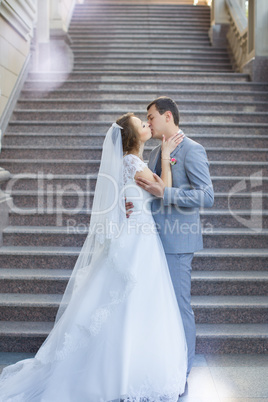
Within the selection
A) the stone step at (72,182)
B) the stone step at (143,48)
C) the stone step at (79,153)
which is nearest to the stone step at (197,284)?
the stone step at (72,182)

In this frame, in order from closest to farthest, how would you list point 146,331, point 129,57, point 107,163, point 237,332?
point 146,331, point 107,163, point 237,332, point 129,57

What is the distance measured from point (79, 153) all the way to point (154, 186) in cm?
282

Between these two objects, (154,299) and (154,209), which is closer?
(154,299)

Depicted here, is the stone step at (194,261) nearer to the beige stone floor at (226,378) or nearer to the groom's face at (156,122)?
the beige stone floor at (226,378)

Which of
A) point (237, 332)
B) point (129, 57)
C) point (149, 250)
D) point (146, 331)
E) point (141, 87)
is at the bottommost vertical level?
point (237, 332)

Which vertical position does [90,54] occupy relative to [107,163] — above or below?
above

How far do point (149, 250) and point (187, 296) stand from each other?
0.43 metres

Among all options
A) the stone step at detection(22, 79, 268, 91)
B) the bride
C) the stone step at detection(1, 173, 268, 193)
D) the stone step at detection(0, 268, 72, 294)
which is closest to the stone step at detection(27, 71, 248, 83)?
the stone step at detection(22, 79, 268, 91)

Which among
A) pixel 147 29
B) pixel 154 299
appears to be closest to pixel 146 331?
pixel 154 299

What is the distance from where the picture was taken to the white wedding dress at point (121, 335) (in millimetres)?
2436

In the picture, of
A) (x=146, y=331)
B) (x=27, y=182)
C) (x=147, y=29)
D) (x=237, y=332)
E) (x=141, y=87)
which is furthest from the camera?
(x=147, y=29)

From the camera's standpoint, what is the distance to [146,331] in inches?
98.6

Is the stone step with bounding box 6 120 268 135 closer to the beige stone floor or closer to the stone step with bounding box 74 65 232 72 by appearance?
the stone step with bounding box 74 65 232 72

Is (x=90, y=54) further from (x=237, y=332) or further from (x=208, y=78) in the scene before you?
(x=237, y=332)
